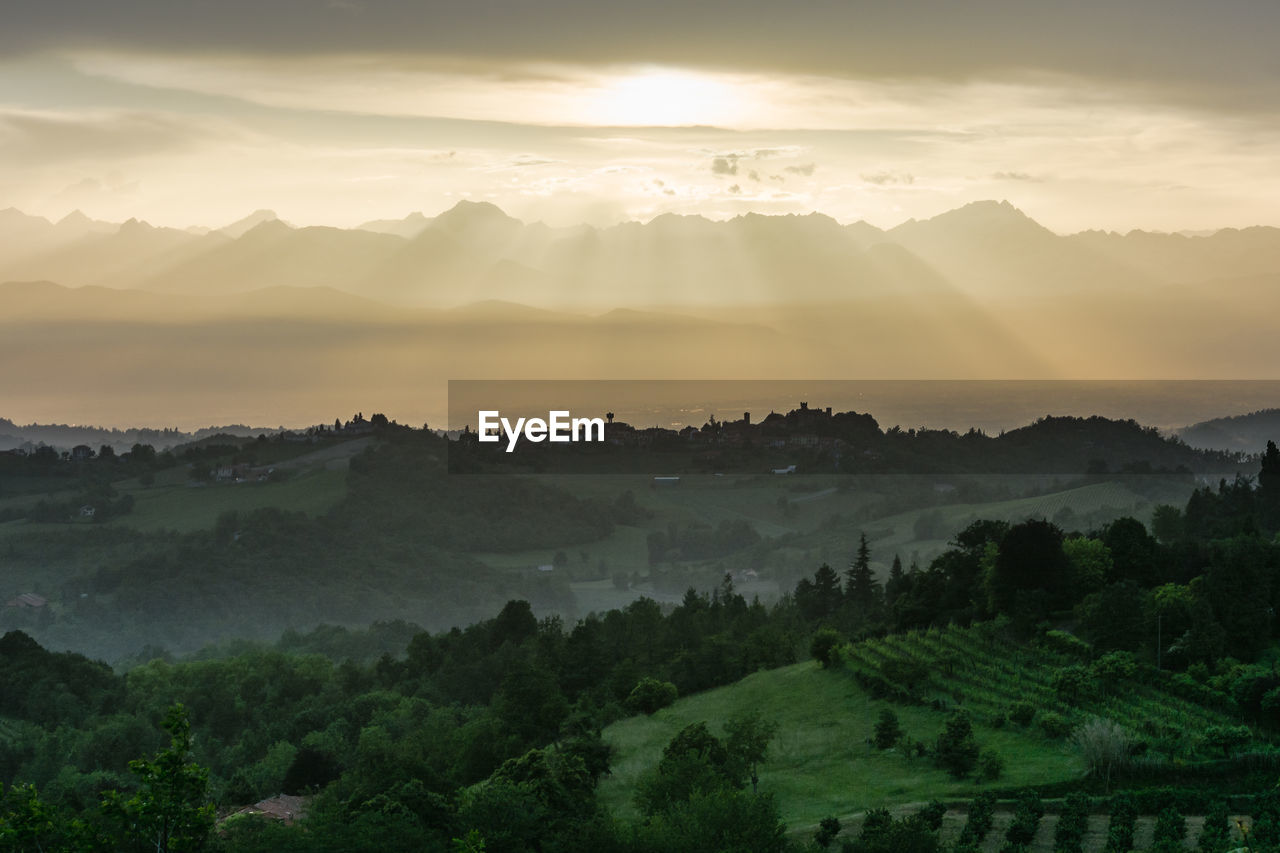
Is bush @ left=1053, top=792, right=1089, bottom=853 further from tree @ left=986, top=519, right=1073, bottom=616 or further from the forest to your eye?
tree @ left=986, top=519, right=1073, bottom=616

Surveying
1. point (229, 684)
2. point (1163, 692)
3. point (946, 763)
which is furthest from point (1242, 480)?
point (229, 684)

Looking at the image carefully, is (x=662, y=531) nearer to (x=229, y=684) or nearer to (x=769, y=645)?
(x=229, y=684)

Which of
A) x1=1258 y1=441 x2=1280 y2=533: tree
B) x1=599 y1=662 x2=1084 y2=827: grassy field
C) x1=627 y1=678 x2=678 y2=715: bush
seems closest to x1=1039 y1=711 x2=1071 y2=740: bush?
x1=599 y1=662 x2=1084 y2=827: grassy field

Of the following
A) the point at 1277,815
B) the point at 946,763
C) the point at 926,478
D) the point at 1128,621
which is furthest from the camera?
the point at 926,478

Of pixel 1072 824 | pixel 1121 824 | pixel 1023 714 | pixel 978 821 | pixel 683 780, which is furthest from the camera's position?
pixel 1023 714

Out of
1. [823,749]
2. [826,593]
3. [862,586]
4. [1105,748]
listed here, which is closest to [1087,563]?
[823,749]

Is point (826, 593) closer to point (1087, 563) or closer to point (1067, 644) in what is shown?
point (1087, 563)
